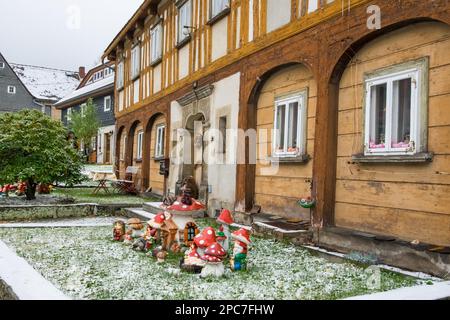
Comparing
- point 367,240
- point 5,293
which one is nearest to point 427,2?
point 367,240

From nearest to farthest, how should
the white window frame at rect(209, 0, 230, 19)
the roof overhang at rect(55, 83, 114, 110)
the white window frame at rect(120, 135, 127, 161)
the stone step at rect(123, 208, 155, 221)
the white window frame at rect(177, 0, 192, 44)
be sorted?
the white window frame at rect(209, 0, 230, 19)
the stone step at rect(123, 208, 155, 221)
the white window frame at rect(177, 0, 192, 44)
the white window frame at rect(120, 135, 127, 161)
the roof overhang at rect(55, 83, 114, 110)

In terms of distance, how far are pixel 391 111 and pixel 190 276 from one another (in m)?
3.19

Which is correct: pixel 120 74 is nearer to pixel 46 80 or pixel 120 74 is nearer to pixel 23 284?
pixel 23 284

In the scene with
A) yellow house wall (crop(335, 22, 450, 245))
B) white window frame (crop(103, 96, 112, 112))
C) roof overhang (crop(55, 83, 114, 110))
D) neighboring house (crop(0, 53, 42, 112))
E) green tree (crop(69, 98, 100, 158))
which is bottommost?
yellow house wall (crop(335, 22, 450, 245))

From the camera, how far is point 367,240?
18.3 ft

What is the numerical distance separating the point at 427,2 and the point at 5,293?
5.32 meters

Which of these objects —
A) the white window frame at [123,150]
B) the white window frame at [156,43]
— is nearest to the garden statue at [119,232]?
the white window frame at [156,43]

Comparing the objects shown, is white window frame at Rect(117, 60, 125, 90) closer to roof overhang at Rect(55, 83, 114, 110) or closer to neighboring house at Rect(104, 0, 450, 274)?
neighboring house at Rect(104, 0, 450, 274)

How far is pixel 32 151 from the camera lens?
11445 mm

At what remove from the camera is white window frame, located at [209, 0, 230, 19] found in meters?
9.55

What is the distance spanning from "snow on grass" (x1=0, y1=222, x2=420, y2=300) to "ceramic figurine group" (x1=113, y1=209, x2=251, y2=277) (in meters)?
0.13

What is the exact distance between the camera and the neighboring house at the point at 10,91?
1805 inches

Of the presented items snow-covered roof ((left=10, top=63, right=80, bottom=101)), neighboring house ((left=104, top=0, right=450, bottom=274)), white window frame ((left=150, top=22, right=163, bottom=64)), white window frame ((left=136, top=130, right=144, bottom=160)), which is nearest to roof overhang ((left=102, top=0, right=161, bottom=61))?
white window frame ((left=150, top=22, right=163, bottom=64))

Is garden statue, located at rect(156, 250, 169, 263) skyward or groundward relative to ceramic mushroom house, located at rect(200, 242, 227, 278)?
groundward
